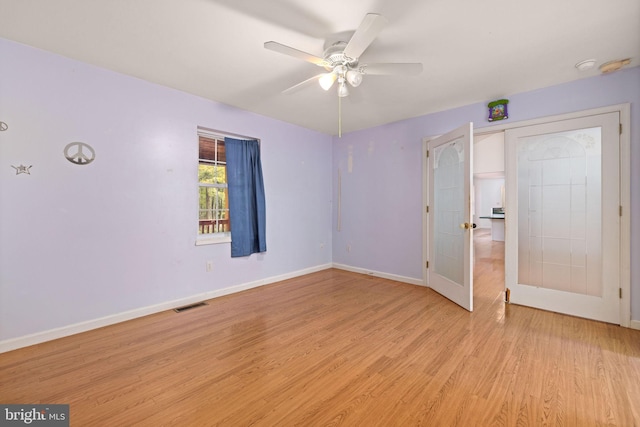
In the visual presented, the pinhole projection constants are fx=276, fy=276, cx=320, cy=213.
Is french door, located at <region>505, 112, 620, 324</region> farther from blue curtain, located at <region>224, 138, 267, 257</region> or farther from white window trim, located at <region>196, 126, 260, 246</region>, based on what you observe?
white window trim, located at <region>196, 126, 260, 246</region>

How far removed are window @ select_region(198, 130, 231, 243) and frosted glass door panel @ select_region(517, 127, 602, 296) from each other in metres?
3.79

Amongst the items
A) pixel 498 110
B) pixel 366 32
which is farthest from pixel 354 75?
pixel 498 110

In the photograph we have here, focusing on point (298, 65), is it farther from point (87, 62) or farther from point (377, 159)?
point (377, 159)

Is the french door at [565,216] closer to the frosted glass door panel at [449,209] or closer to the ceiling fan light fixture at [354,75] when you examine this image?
the frosted glass door panel at [449,209]

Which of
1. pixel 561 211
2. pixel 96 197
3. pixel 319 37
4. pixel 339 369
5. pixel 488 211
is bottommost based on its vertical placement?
pixel 339 369

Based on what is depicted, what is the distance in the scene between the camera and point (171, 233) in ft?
10.6

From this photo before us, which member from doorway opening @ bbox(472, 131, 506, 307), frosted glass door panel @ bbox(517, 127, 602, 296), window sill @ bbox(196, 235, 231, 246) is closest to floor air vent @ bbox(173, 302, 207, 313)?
window sill @ bbox(196, 235, 231, 246)

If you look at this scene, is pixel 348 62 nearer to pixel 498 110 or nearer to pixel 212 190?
pixel 498 110

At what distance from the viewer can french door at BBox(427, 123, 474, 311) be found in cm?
313

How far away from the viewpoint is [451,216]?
3.59 meters

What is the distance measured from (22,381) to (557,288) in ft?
15.9

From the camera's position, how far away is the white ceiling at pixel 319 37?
190 cm

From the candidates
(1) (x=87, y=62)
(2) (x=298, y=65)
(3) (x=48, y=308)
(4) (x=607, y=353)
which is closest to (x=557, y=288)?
(4) (x=607, y=353)

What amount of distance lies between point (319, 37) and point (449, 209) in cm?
261
